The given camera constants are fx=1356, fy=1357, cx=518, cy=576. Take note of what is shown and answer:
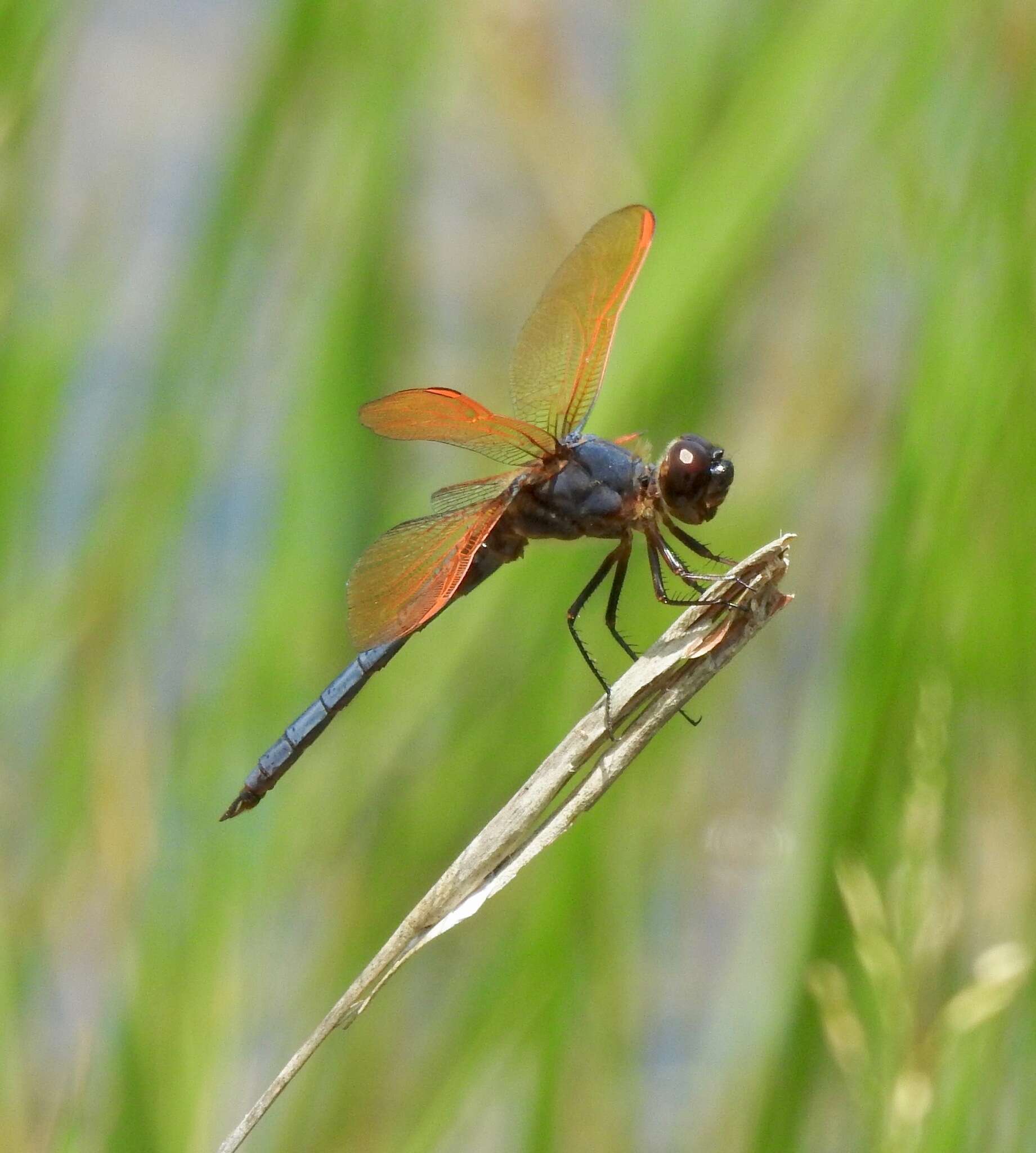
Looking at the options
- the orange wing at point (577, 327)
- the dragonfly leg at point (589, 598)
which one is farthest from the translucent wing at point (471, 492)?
the dragonfly leg at point (589, 598)

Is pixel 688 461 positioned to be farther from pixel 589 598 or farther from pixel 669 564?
pixel 589 598

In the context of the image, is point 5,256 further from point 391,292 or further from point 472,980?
point 472,980

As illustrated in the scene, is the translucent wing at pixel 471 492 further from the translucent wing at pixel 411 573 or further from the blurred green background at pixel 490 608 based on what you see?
the blurred green background at pixel 490 608

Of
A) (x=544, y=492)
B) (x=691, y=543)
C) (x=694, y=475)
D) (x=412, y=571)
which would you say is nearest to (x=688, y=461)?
(x=694, y=475)

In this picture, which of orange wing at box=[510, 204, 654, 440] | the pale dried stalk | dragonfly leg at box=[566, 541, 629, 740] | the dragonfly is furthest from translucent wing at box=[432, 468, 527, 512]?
the pale dried stalk

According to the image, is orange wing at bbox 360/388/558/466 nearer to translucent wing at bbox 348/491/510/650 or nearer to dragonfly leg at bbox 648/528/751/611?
translucent wing at bbox 348/491/510/650

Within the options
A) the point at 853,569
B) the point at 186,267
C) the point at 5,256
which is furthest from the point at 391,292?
the point at 853,569
